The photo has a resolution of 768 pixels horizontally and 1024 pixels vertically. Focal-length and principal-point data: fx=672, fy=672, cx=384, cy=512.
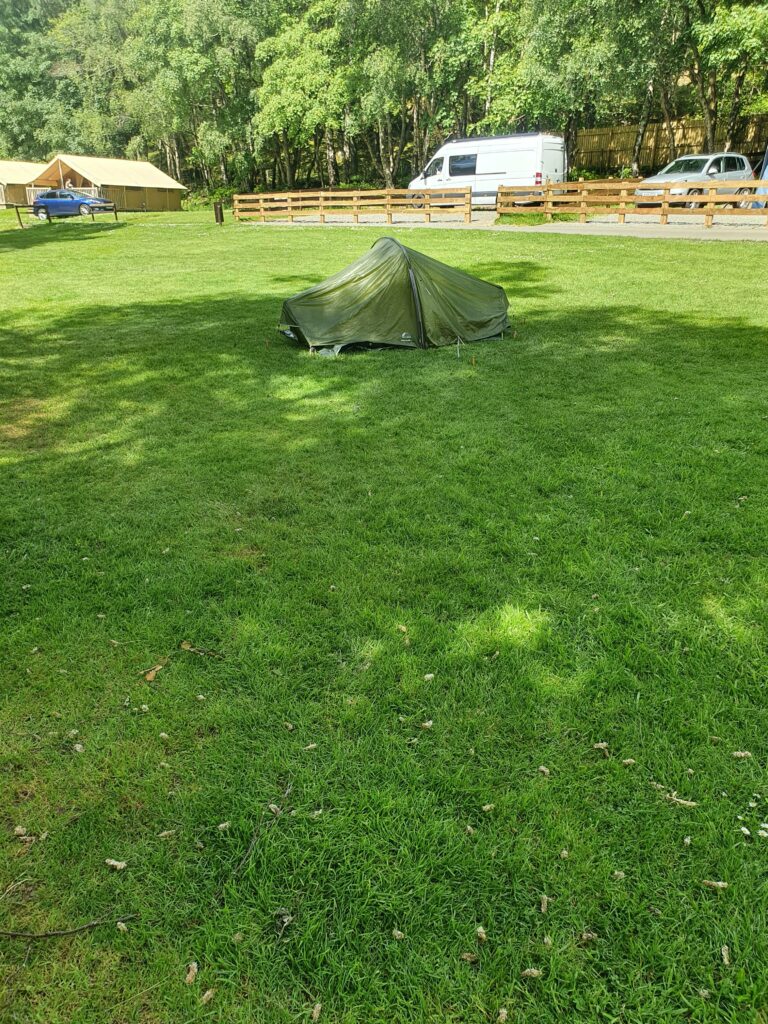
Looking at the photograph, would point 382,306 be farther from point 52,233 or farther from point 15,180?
point 15,180

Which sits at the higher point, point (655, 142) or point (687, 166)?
point (655, 142)

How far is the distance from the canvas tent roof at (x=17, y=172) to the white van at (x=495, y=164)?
119 ft

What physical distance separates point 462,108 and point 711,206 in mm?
22025

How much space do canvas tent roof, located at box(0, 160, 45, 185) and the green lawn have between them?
5139 cm

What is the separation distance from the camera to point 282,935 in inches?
83.5

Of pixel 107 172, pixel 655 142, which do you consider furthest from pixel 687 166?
pixel 107 172

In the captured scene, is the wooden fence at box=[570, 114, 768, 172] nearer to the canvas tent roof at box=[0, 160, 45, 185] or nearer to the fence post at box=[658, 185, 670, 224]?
the fence post at box=[658, 185, 670, 224]

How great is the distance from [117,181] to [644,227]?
33761 millimetres

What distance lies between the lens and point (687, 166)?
856 inches

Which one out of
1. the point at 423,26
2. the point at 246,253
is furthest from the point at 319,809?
the point at 423,26

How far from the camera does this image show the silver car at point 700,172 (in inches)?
784

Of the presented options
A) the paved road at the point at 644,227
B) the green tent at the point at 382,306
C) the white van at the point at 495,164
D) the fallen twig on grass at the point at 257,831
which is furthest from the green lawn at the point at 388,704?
the white van at the point at 495,164

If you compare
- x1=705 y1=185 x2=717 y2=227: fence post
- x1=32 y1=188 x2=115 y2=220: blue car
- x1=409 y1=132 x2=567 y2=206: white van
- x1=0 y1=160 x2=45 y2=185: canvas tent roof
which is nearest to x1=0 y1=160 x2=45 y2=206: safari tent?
x1=0 y1=160 x2=45 y2=185: canvas tent roof

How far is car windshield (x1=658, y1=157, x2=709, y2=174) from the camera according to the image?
836 inches
